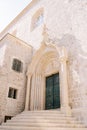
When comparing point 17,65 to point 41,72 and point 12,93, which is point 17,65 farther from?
point 12,93

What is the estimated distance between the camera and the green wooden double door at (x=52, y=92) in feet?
24.9

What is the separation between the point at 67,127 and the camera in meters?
5.05

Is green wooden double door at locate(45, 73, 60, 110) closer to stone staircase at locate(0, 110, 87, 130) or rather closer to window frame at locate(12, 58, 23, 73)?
stone staircase at locate(0, 110, 87, 130)

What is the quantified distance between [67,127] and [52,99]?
2806 mm

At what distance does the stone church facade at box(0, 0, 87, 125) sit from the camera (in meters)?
6.44

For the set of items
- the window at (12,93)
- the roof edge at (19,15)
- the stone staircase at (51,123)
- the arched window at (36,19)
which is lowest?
the stone staircase at (51,123)

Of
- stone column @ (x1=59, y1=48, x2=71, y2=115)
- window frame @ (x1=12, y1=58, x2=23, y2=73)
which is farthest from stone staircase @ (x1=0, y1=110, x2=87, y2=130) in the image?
window frame @ (x1=12, y1=58, x2=23, y2=73)

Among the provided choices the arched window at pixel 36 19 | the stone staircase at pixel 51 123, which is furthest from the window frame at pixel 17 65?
the arched window at pixel 36 19

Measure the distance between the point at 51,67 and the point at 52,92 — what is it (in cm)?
146

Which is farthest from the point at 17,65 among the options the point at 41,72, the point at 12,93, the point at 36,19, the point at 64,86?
the point at 36,19

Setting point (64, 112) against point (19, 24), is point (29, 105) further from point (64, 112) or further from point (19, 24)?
point (19, 24)

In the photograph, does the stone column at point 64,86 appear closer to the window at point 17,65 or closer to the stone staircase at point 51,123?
the stone staircase at point 51,123

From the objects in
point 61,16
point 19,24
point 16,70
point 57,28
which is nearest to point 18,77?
point 16,70

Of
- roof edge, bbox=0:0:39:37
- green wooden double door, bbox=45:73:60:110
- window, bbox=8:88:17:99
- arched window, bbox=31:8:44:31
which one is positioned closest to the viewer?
green wooden double door, bbox=45:73:60:110
